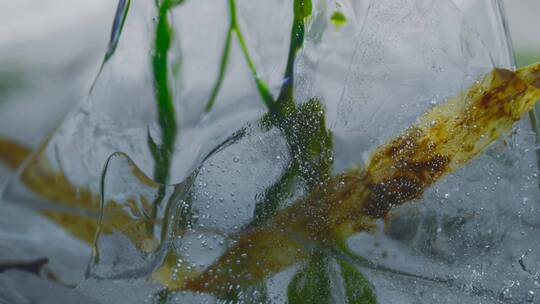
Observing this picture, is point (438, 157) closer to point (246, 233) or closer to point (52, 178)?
point (246, 233)

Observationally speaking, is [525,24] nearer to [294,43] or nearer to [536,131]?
[536,131]

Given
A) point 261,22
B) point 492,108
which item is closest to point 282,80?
point 261,22

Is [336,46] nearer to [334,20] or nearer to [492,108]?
[334,20]

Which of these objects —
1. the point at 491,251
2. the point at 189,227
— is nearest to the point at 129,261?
the point at 189,227

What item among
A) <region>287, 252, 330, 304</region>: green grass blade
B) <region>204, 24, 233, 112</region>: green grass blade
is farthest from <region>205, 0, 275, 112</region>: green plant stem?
<region>287, 252, 330, 304</region>: green grass blade

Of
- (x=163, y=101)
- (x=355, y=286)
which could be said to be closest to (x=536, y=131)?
(x=355, y=286)

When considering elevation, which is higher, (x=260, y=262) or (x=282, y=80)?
(x=282, y=80)
